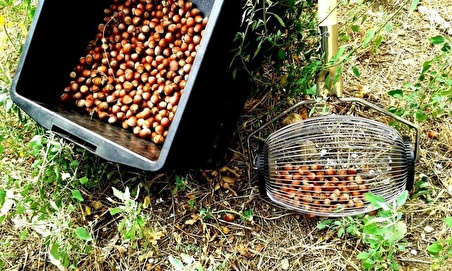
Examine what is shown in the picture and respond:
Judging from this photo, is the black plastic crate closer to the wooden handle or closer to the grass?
the grass

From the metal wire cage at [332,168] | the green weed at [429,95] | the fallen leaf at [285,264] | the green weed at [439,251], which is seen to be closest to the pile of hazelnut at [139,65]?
the metal wire cage at [332,168]

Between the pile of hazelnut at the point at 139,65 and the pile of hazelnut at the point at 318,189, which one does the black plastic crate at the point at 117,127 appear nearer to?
the pile of hazelnut at the point at 139,65

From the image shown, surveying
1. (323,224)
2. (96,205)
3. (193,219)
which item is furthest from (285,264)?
(96,205)

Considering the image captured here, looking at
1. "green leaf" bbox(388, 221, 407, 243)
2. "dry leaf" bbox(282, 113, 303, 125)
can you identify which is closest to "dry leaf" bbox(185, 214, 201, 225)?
"dry leaf" bbox(282, 113, 303, 125)

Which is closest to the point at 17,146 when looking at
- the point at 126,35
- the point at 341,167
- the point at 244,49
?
the point at 126,35

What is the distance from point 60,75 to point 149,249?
1.89ft

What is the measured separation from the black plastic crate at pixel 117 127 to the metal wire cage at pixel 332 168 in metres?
0.16

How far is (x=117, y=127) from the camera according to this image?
56.4 inches

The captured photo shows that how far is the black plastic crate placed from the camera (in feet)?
3.75

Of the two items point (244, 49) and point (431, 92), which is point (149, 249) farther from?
point (431, 92)

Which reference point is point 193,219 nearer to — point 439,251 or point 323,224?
point 323,224

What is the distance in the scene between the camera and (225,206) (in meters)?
1.43

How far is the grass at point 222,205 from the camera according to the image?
1337mm

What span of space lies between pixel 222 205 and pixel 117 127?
37 centimetres
